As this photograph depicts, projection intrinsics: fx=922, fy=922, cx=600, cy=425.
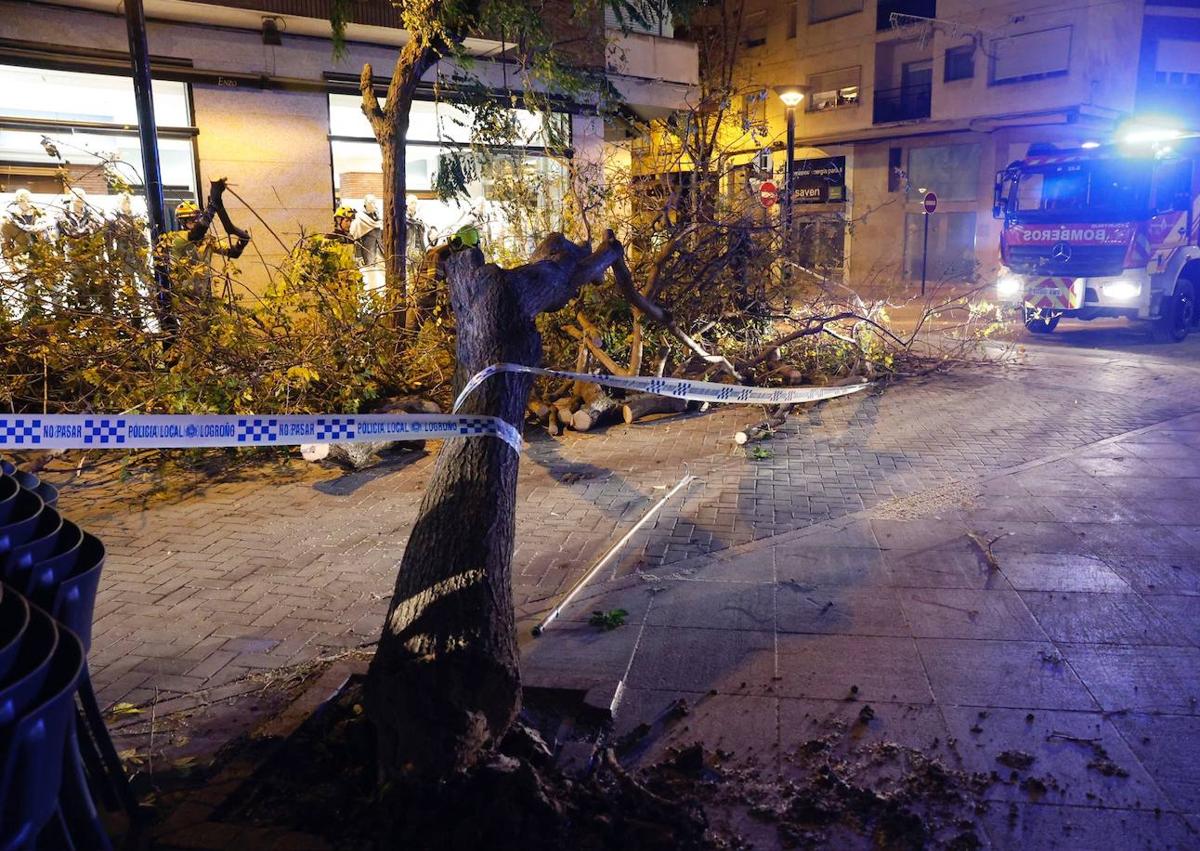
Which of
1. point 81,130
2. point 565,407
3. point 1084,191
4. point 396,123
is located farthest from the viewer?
point 1084,191

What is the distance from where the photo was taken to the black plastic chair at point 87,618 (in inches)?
92.4

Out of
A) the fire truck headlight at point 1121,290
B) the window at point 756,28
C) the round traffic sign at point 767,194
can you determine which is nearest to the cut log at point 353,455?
the round traffic sign at point 767,194

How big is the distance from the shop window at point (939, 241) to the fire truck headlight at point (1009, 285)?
17.9 meters

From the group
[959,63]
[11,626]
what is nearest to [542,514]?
[11,626]

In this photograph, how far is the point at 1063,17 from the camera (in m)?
31.0

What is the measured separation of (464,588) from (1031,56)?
115 ft

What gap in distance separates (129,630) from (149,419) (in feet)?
5.24

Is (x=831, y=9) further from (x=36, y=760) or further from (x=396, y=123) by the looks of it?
(x=36, y=760)

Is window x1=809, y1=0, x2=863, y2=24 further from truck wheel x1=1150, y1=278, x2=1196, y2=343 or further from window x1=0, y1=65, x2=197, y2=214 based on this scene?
window x1=0, y1=65, x2=197, y2=214

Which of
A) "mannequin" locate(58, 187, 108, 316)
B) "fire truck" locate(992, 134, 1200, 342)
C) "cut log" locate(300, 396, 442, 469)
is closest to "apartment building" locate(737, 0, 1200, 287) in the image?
"fire truck" locate(992, 134, 1200, 342)

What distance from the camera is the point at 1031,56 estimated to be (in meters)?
32.0

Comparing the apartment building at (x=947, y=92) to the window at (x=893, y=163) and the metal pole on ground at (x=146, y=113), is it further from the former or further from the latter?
the metal pole on ground at (x=146, y=113)

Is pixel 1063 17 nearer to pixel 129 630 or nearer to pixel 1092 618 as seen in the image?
pixel 1092 618

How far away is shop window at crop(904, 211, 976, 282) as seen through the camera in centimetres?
3509
